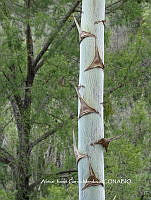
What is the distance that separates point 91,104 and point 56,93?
2.40 meters

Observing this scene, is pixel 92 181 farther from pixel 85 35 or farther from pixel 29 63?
pixel 29 63

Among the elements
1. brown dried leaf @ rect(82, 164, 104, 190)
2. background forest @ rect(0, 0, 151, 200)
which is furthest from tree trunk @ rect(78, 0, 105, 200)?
background forest @ rect(0, 0, 151, 200)

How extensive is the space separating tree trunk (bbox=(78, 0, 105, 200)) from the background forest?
214 cm

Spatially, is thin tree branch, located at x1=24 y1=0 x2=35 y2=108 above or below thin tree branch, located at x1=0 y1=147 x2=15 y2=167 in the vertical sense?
above

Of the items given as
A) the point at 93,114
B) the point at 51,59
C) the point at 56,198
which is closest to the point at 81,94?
the point at 93,114

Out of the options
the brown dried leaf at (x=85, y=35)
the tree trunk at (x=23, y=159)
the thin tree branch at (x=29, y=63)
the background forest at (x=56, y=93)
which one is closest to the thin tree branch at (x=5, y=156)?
the background forest at (x=56, y=93)

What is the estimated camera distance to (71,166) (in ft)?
12.2

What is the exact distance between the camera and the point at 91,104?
1089mm

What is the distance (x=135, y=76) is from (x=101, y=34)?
8.18ft

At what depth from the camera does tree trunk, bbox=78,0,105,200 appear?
1048 mm

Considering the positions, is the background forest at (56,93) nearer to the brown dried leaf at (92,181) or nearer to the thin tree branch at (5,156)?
the thin tree branch at (5,156)

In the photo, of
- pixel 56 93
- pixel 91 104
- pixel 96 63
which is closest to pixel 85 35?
pixel 96 63

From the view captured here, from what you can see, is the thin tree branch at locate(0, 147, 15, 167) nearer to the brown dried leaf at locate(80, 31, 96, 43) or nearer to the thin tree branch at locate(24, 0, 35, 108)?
the thin tree branch at locate(24, 0, 35, 108)

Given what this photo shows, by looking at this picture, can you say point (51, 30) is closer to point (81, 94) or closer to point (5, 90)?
point (5, 90)
